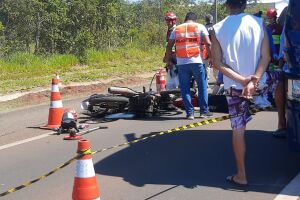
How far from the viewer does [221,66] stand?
16.8 feet

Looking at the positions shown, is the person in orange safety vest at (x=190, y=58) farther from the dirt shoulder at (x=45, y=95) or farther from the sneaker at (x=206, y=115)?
the dirt shoulder at (x=45, y=95)

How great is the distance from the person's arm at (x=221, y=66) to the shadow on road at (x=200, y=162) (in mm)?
1082

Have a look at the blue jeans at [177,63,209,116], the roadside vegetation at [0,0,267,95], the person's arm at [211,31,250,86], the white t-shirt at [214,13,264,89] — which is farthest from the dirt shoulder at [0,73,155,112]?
the white t-shirt at [214,13,264,89]

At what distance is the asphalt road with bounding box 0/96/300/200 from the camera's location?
509 cm

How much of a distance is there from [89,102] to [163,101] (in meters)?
1.39

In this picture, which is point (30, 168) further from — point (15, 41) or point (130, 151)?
point (15, 41)

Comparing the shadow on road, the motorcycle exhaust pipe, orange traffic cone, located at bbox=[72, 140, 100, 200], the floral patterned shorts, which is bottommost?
the shadow on road

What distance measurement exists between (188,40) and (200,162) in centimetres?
324

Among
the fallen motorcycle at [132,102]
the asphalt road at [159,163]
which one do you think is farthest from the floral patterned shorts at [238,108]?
the fallen motorcycle at [132,102]

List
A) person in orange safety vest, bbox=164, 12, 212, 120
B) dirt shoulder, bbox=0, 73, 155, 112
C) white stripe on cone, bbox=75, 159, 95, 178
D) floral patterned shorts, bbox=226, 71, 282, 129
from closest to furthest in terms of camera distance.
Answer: white stripe on cone, bbox=75, 159, 95, 178 < floral patterned shorts, bbox=226, 71, 282, 129 < person in orange safety vest, bbox=164, 12, 212, 120 < dirt shoulder, bbox=0, 73, 155, 112

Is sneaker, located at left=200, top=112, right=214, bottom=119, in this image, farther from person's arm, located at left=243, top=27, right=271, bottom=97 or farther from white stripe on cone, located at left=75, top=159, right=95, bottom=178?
white stripe on cone, located at left=75, top=159, right=95, bottom=178

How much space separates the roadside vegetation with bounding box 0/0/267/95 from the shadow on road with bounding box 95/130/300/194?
32.9ft

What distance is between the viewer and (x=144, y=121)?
29.2ft

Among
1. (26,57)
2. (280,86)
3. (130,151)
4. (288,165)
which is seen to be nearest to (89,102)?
(130,151)
